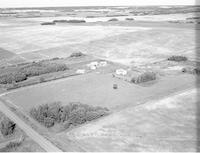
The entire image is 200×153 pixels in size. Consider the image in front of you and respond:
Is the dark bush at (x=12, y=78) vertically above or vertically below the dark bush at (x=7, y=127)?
above

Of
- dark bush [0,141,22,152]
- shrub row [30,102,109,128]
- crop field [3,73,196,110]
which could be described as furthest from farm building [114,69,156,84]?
dark bush [0,141,22,152]

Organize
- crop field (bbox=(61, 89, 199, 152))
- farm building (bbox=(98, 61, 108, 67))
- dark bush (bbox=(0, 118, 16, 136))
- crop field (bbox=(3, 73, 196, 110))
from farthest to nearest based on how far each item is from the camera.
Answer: farm building (bbox=(98, 61, 108, 67)) → crop field (bbox=(3, 73, 196, 110)) → dark bush (bbox=(0, 118, 16, 136)) → crop field (bbox=(61, 89, 199, 152))

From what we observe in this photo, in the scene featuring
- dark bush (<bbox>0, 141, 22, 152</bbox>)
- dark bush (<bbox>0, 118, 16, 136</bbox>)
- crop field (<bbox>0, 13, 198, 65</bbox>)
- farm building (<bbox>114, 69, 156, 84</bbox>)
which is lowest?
dark bush (<bbox>0, 141, 22, 152</bbox>)

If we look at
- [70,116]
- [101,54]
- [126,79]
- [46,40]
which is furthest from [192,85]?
[46,40]

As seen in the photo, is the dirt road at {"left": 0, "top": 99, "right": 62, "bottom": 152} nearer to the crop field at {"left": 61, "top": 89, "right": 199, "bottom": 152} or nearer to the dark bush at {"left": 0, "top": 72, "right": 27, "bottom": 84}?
the crop field at {"left": 61, "top": 89, "right": 199, "bottom": 152}

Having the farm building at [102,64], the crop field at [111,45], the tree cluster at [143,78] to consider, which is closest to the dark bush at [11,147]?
the tree cluster at [143,78]

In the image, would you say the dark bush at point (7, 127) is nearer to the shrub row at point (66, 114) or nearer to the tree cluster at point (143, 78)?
the shrub row at point (66, 114)
